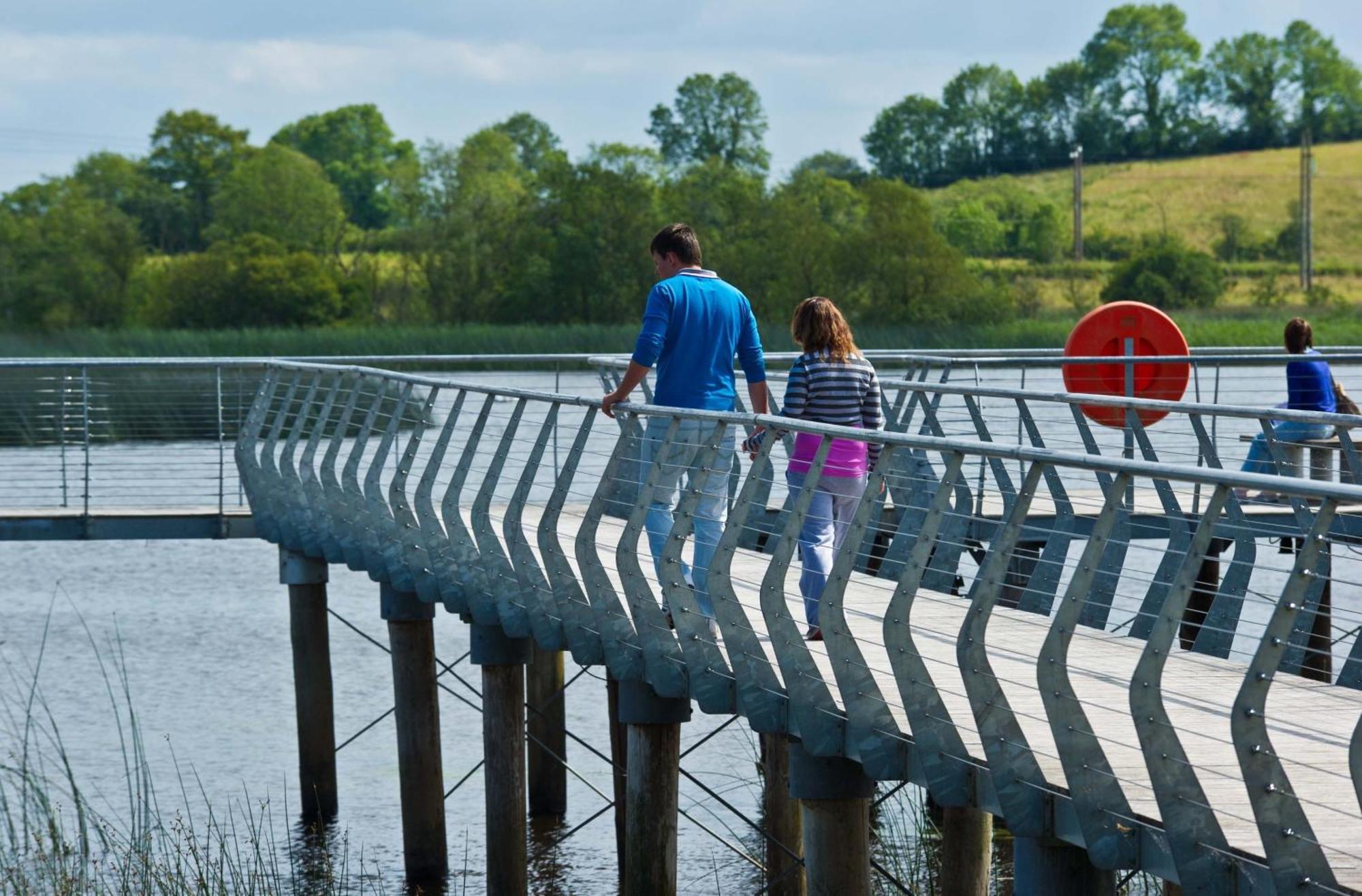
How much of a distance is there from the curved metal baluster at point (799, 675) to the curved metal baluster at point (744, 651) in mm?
160

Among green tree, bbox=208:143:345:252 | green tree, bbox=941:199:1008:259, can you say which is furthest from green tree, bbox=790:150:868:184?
green tree, bbox=208:143:345:252

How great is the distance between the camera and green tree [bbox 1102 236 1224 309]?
65375 mm

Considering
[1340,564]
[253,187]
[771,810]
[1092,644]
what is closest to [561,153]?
[253,187]

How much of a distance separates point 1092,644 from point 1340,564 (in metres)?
12.1

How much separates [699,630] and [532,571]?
5.86ft

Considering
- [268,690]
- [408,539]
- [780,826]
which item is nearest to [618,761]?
[780,826]

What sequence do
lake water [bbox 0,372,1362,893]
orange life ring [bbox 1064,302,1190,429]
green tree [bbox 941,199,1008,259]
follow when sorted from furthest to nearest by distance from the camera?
1. green tree [bbox 941,199,1008,259]
2. orange life ring [bbox 1064,302,1190,429]
3. lake water [bbox 0,372,1362,893]

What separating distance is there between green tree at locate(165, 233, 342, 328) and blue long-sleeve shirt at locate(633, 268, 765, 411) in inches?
2213

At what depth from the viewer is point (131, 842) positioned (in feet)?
33.1

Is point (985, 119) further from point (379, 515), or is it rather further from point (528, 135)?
point (379, 515)

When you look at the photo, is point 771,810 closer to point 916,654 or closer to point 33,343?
point 916,654

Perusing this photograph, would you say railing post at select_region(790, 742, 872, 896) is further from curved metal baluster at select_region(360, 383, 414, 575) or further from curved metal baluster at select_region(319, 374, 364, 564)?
curved metal baluster at select_region(319, 374, 364, 564)

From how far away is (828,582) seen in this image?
6.68m

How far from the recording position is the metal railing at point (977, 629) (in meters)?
5.13
